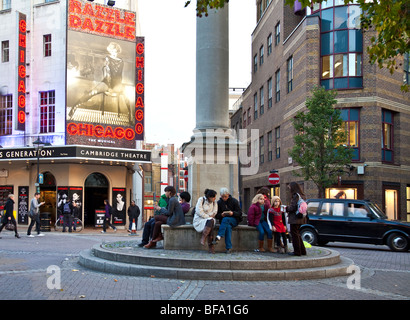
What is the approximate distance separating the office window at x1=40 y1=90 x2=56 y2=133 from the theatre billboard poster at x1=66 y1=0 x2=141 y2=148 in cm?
113

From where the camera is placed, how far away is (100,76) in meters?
29.2

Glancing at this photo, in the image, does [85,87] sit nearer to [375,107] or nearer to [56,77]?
[56,77]

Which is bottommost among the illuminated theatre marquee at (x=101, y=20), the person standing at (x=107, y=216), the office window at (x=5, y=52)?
the person standing at (x=107, y=216)

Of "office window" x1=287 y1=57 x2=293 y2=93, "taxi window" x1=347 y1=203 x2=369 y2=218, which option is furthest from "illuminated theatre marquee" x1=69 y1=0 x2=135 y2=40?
"taxi window" x1=347 y1=203 x2=369 y2=218

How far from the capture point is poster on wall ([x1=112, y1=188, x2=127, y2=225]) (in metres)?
30.0

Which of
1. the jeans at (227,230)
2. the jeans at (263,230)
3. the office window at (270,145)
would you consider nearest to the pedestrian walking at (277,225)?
the jeans at (263,230)

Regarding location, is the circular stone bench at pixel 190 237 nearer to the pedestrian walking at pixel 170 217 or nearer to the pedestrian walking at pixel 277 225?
the pedestrian walking at pixel 170 217

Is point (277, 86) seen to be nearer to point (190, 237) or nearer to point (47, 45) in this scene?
point (47, 45)

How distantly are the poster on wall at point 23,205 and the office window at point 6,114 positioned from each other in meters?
3.73

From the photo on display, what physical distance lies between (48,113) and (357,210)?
19.2m

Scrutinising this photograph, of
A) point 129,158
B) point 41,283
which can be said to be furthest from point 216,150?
point 129,158

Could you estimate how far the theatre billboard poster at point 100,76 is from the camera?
93.1 ft

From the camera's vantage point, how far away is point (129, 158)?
28.9m

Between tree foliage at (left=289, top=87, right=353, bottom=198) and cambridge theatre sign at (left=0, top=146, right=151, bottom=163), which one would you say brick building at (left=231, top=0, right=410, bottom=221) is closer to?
tree foliage at (left=289, top=87, right=353, bottom=198)
